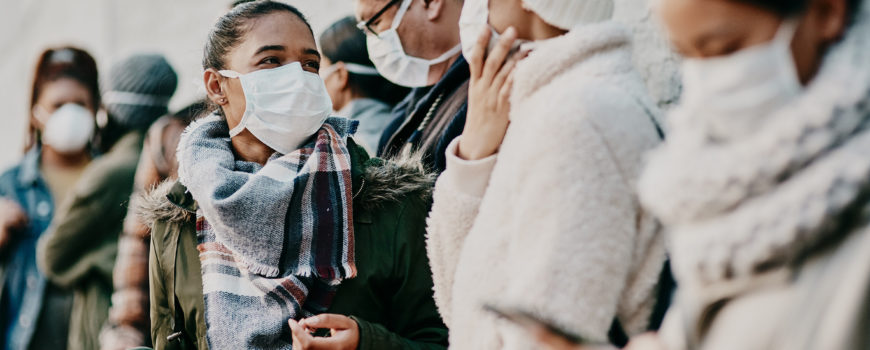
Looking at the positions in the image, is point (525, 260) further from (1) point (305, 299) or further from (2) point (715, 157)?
(1) point (305, 299)

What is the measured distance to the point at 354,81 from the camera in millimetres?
4559

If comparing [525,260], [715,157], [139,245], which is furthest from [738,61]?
[139,245]

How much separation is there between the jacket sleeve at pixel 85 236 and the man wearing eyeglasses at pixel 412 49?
1387 millimetres

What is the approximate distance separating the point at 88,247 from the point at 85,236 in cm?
6

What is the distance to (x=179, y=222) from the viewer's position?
2859 millimetres

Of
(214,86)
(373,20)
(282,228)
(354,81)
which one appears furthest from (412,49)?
(282,228)

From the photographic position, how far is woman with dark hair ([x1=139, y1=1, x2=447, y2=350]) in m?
2.65

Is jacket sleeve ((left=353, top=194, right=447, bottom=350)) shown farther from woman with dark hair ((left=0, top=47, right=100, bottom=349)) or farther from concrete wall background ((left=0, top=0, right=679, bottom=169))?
concrete wall background ((left=0, top=0, right=679, bottom=169))

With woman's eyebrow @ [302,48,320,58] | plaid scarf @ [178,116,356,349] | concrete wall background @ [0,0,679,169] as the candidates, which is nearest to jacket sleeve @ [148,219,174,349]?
plaid scarf @ [178,116,356,349]

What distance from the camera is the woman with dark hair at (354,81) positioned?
452 centimetres

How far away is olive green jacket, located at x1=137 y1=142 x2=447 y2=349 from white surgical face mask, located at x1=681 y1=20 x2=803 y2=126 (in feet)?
4.57

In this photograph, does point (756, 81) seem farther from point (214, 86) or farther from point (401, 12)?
point (401, 12)

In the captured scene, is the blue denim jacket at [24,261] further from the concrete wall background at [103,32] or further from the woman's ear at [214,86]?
the woman's ear at [214,86]

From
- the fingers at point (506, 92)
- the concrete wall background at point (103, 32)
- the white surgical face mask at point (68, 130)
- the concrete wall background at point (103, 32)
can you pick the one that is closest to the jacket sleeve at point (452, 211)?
the fingers at point (506, 92)
